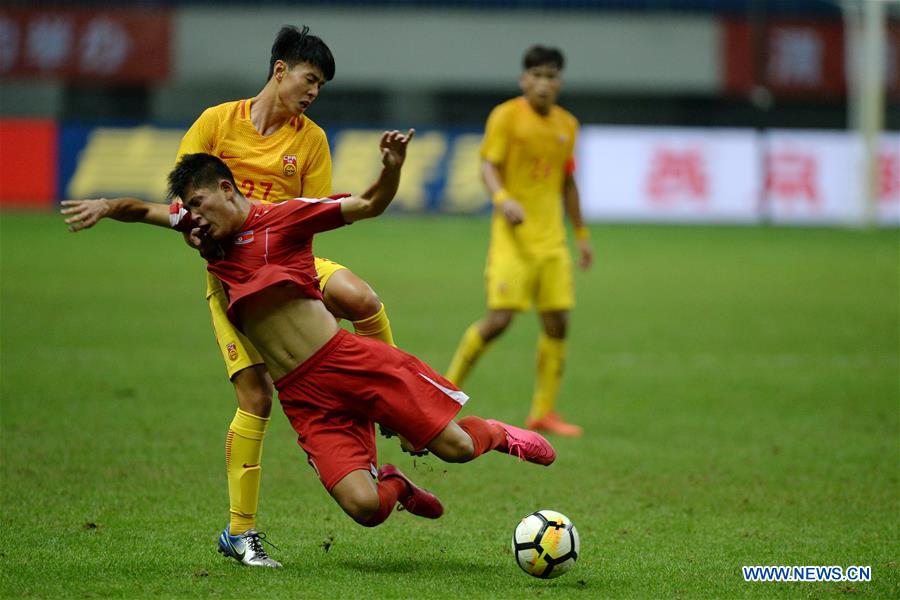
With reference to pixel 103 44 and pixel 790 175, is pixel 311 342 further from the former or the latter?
pixel 103 44

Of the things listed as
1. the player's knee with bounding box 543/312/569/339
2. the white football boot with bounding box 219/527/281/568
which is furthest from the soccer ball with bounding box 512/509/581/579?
the player's knee with bounding box 543/312/569/339

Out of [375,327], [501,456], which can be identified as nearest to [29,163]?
[501,456]

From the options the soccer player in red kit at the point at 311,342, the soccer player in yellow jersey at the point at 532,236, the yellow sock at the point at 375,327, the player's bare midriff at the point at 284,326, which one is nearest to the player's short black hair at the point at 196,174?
the soccer player in red kit at the point at 311,342

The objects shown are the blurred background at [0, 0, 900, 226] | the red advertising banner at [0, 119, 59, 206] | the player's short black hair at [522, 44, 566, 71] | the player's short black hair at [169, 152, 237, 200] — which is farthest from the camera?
the blurred background at [0, 0, 900, 226]

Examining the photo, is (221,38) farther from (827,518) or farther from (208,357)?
(827,518)

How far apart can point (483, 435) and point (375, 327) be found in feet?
3.30

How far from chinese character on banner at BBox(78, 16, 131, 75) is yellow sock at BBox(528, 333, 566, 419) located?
2349cm

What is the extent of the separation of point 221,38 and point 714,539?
88.0 ft

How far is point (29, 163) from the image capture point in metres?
27.4

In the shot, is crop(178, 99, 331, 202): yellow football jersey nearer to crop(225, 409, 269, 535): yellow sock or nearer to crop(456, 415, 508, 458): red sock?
crop(225, 409, 269, 535): yellow sock

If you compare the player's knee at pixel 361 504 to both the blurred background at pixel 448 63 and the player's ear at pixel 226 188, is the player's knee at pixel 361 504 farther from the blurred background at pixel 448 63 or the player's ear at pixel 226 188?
the blurred background at pixel 448 63

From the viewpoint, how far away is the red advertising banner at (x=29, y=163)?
2703 centimetres

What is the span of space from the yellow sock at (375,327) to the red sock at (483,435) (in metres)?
0.82
